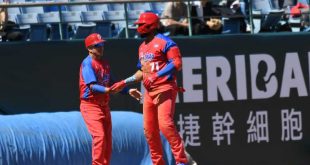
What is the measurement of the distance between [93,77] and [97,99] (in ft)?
0.97

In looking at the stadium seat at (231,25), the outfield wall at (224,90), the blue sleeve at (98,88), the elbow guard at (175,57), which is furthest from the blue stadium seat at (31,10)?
the elbow guard at (175,57)

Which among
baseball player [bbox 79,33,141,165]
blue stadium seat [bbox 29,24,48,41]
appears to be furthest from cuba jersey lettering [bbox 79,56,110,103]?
blue stadium seat [bbox 29,24,48,41]

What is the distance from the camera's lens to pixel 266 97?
12.7 meters

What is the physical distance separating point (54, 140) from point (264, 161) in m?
3.98

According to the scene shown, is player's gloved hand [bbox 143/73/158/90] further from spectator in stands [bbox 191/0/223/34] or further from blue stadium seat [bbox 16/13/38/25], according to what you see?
blue stadium seat [bbox 16/13/38/25]

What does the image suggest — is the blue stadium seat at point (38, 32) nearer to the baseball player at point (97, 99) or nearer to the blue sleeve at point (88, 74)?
the baseball player at point (97, 99)

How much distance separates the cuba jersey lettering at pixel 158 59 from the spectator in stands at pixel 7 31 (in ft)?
8.93

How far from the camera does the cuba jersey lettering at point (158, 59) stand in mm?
9227

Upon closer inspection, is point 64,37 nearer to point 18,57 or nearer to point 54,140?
point 18,57

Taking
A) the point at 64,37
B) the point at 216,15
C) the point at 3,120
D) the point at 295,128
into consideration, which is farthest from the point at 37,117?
the point at 295,128

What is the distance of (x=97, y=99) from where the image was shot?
9461 millimetres

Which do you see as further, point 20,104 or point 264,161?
point 264,161

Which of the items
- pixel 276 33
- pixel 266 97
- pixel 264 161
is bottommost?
pixel 264 161

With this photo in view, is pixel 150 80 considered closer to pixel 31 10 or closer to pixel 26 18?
pixel 26 18
